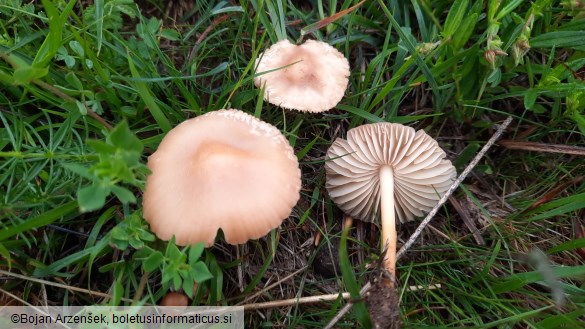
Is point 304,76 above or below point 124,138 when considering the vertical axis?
below

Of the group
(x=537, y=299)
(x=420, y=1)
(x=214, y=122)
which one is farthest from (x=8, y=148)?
(x=537, y=299)

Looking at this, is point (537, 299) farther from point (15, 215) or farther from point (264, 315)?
point (15, 215)

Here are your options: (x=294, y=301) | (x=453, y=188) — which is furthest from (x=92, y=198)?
(x=453, y=188)

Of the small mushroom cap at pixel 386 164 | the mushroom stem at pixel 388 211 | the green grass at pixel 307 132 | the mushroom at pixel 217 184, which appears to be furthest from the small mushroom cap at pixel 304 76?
the mushroom stem at pixel 388 211

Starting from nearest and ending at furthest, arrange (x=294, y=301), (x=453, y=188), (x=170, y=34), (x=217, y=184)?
(x=217, y=184)
(x=294, y=301)
(x=453, y=188)
(x=170, y=34)

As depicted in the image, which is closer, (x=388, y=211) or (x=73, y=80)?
(x=73, y=80)

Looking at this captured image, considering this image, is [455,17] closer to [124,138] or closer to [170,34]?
[170,34]

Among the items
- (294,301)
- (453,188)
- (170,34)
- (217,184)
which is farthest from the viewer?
(170,34)
